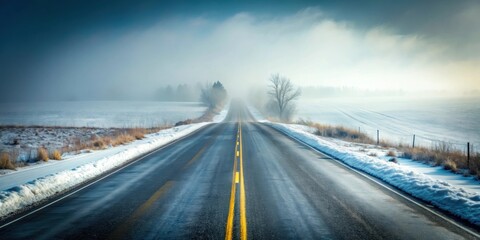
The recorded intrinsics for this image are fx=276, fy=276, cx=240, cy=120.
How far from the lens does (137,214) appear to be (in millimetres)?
6055

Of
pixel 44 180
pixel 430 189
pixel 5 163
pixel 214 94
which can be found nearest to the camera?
pixel 430 189

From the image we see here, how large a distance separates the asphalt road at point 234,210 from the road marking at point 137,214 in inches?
0.7

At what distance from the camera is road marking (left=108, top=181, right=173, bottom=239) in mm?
5088

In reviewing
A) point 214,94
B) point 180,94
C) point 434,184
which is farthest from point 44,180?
point 180,94

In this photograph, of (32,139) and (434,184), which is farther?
(32,139)

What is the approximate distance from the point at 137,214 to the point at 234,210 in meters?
2.13

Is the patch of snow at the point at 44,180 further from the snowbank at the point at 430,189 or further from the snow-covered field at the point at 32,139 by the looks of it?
the snowbank at the point at 430,189

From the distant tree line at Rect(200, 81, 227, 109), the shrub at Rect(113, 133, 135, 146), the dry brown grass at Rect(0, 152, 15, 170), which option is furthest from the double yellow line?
the distant tree line at Rect(200, 81, 227, 109)

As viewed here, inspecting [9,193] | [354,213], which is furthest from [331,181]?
[9,193]

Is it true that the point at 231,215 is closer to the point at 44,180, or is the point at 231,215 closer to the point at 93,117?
the point at 44,180

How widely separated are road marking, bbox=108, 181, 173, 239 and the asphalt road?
0.02 metres

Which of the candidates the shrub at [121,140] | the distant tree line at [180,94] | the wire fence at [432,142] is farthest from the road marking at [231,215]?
the distant tree line at [180,94]

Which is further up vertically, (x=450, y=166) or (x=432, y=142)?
(x=450, y=166)

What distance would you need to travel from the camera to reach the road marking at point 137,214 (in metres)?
5.09
